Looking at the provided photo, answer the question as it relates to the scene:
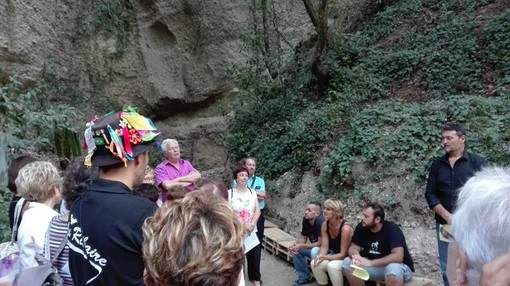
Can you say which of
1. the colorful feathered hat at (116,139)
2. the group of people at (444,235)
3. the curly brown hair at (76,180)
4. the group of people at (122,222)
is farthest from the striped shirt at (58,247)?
the group of people at (444,235)

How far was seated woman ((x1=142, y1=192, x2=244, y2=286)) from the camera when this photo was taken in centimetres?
138

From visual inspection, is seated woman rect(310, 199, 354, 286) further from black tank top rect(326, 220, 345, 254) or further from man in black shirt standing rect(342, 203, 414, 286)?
man in black shirt standing rect(342, 203, 414, 286)

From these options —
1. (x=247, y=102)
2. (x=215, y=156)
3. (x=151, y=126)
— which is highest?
(x=151, y=126)

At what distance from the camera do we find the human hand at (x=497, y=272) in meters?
1.20

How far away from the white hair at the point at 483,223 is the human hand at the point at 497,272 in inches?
2.5

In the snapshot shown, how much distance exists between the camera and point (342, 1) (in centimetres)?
1459

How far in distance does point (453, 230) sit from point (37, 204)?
2517 mm

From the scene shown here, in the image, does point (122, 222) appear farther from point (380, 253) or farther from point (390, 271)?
point (380, 253)

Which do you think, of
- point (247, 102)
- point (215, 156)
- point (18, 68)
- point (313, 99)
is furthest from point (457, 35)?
point (18, 68)

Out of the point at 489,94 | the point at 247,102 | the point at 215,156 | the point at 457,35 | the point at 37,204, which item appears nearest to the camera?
the point at 37,204

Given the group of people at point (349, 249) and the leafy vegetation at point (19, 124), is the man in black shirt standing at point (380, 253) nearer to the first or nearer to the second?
the group of people at point (349, 249)

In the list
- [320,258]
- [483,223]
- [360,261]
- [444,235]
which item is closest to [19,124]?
[320,258]

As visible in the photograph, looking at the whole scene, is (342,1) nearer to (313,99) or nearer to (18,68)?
(313,99)

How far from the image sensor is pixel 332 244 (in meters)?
6.12
